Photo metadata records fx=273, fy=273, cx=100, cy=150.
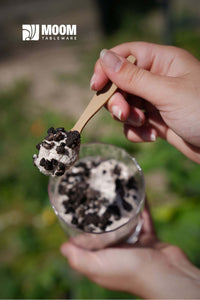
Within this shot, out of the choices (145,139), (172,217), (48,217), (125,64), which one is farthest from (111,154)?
(48,217)

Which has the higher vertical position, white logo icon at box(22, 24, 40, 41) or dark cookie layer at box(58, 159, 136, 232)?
white logo icon at box(22, 24, 40, 41)

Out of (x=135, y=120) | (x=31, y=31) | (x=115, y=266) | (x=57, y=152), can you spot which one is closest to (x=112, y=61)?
(x=135, y=120)

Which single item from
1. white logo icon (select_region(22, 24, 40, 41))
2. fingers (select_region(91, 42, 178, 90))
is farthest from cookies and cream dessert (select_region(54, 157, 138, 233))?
white logo icon (select_region(22, 24, 40, 41))

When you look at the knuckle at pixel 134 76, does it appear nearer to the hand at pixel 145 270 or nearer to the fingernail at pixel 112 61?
the fingernail at pixel 112 61

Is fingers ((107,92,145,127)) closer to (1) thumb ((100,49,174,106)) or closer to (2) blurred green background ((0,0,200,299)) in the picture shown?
(1) thumb ((100,49,174,106))

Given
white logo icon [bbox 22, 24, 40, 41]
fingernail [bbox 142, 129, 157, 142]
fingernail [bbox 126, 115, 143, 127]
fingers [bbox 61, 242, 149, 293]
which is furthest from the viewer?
white logo icon [bbox 22, 24, 40, 41]

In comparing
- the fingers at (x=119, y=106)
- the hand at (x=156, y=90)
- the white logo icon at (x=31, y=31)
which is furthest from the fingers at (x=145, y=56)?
the white logo icon at (x=31, y=31)

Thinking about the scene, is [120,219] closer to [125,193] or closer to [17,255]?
[125,193]
